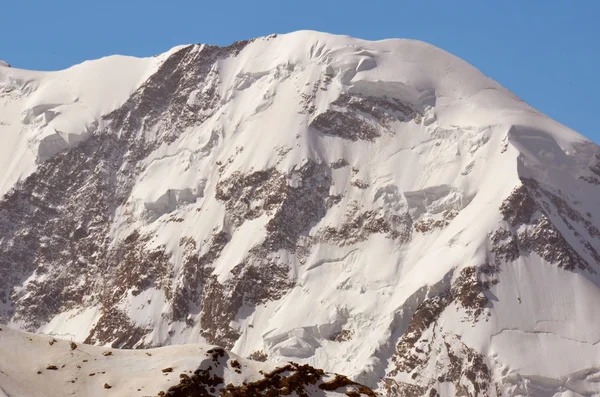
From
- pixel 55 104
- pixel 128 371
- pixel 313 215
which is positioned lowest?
pixel 128 371

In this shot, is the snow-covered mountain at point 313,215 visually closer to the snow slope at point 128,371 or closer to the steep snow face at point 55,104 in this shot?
the steep snow face at point 55,104

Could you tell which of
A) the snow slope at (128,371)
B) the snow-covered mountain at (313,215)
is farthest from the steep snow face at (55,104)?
the snow slope at (128,371)

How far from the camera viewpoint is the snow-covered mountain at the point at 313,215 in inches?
5089

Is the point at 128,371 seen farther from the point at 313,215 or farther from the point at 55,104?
the point at 55,104

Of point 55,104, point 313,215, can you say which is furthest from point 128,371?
point 55,104

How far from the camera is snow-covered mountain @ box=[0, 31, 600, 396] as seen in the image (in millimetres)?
129250

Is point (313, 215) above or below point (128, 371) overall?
above

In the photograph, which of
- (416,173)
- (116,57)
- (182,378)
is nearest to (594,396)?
(416,173)

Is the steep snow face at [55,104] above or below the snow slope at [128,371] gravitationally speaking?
above

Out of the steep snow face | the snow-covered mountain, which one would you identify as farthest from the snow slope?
the steep snow face

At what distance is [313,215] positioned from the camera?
152375 millimetres

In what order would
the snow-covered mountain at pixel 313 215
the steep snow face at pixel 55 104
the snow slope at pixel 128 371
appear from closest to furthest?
the snow slope at pixel 128 371 < the snow-covered mountain at pixel 313 215 < the steep snow face at pixel 55 104

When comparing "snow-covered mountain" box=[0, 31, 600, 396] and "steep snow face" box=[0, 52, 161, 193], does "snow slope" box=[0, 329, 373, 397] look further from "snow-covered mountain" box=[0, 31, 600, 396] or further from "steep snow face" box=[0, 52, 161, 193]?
"steep snow face" box=[0, 52, 161, 193]

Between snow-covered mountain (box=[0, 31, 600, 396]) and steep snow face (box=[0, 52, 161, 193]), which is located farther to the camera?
steep snow face (box=[0, 52, 161, 193])
